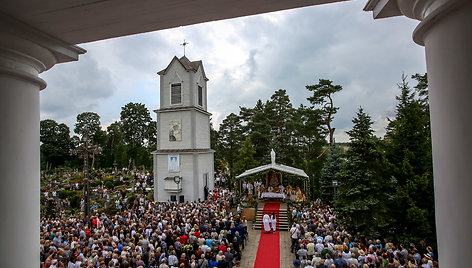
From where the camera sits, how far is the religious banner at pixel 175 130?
2489 cm

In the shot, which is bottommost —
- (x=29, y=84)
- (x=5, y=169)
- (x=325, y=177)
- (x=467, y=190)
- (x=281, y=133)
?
(x=325, y=177)

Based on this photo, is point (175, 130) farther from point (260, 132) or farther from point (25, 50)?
point (25, 50)

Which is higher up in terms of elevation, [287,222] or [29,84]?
[29,84]

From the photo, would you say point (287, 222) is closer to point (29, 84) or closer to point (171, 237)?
point (171, 237)

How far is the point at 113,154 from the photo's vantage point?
53.4 metres

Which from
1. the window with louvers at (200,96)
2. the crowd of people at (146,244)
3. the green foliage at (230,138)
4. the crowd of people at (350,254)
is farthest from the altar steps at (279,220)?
the green foliage at (230,138)

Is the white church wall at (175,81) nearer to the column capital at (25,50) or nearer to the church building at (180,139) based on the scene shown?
the church building at (180,139)

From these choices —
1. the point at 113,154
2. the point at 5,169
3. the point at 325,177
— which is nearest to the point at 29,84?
the point at 5,169

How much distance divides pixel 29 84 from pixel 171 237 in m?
10.2

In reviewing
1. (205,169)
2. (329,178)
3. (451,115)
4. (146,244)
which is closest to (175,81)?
(205,169)

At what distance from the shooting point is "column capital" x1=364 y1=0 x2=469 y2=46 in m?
1.40

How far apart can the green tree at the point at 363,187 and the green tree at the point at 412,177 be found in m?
0.63

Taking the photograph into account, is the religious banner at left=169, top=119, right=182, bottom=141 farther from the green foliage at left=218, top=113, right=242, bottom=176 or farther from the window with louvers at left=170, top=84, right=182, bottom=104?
the green foliage at left=218, top=113, right=242, bottom=176

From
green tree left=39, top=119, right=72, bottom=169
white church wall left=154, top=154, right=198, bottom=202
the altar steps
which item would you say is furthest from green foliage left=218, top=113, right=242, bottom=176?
green tree left=39, top=119, right=72, bottom=169
